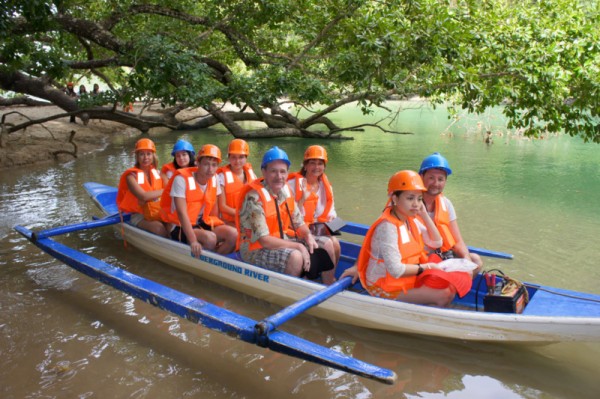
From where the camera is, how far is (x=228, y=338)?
3865 mm

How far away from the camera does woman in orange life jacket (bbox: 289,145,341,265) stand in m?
4.61

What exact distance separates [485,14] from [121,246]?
7.02 metres

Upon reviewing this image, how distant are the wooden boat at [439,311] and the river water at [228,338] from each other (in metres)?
0.23

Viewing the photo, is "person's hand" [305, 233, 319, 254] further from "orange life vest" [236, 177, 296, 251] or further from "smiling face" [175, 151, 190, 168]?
"smiling face" [175, 151, 190, 168]

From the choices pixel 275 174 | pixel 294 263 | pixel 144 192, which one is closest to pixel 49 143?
pixel 144 192

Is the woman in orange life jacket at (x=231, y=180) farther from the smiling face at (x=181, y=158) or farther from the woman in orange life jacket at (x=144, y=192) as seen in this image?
the woman in orange life jacket at (x=144, y=192)

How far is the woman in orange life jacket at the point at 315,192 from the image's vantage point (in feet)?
15.1

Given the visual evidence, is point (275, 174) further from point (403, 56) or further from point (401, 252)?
point (403, 56)

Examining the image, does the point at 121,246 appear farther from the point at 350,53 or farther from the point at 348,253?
the point at 350,53

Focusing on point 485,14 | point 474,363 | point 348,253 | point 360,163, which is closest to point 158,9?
point 360,163

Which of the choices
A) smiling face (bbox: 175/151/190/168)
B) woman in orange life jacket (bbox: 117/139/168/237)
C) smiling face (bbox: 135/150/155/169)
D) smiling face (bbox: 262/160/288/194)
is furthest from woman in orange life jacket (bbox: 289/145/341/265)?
smiling face (bbox: 135/150/155/169)

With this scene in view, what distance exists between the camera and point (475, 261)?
418 centimetres

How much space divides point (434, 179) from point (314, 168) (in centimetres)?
126

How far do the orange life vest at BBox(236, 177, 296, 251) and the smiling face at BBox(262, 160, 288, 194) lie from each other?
7 cm
